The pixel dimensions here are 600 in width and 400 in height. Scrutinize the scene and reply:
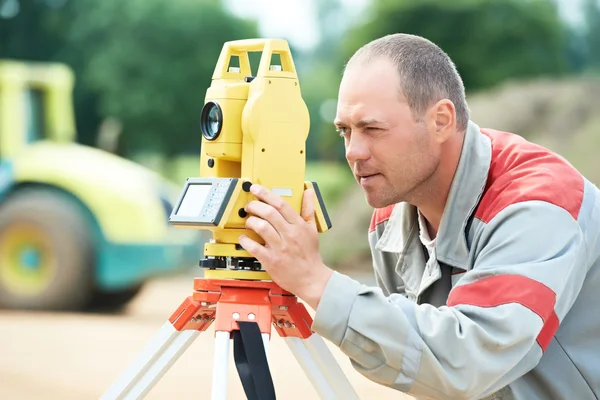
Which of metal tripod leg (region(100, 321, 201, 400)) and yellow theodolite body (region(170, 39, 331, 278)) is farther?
metal tripod leg (region(100, 321, 201, 400))

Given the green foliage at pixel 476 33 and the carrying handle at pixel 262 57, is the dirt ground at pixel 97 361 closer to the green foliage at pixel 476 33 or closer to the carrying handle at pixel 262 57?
the carrying handle at pixel 262 57

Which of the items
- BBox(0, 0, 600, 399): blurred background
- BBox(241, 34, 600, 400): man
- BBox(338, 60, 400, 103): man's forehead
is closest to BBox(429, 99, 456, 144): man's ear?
BBox(241, 34, 600, 400): man

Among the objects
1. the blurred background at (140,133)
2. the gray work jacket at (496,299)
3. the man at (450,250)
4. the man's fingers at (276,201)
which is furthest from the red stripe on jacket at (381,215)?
the blurred background at (140,133)

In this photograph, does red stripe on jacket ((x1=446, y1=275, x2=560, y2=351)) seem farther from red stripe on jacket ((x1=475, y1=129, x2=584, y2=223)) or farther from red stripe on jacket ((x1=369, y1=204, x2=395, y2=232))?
red stripe on jacket ((x1=369, y1=204, x2=395, y2=232))

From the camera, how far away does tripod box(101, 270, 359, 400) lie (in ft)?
8.78

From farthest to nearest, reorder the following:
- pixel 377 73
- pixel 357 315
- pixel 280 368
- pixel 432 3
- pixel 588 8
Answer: pixel 588 8
pixel 432 3
pixel 280 368
pixel 377 73
pixel 357 315

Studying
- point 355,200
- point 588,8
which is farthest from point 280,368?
point 588,8

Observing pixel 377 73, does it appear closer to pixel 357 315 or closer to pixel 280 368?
pixel 357 315

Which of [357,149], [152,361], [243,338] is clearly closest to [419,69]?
[357,149]

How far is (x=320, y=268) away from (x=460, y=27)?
17.8 m

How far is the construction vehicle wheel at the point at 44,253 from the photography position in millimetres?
10250

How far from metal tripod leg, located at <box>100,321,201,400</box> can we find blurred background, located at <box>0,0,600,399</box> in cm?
320

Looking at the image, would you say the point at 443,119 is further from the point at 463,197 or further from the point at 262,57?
the point at 262,57

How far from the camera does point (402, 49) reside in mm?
2750
